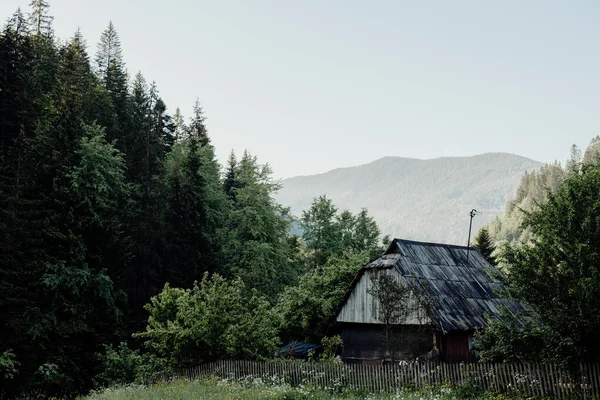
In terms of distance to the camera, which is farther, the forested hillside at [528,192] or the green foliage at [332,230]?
the forested hillside at [528,192]

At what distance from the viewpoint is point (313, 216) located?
67.8 m

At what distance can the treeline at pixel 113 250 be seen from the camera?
3266cm

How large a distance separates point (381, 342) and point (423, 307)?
397cm

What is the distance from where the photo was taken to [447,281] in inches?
1270

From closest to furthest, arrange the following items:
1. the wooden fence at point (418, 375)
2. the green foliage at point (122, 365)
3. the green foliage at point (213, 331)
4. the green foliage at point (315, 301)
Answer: the wooden fence at point (418, 375), the green foliage at point (213, 331), the green foliage at point (122, 365), the green foliage at point (315, 301)

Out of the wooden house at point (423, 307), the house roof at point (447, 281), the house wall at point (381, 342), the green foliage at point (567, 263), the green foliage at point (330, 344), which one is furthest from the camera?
the green foliage at point (330, 344)

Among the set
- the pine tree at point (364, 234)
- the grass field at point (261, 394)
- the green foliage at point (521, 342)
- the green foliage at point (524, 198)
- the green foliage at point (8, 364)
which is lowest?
the grass field at point (261, 394)

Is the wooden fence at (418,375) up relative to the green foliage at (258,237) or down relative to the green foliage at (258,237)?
down

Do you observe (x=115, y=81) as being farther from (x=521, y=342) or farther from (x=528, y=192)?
(x=528, y=192)

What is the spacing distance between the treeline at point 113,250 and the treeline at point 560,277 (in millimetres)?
14067

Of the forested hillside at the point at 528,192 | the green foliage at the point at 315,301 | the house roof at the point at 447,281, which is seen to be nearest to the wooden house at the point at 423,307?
the house roof at the point at 447,281

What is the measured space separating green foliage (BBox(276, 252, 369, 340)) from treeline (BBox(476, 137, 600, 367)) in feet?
62.3

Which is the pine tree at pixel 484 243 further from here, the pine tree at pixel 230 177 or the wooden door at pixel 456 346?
the wooden door at pixel 456 346

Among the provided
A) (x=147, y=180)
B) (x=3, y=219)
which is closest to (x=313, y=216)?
(x=147, y=180)
